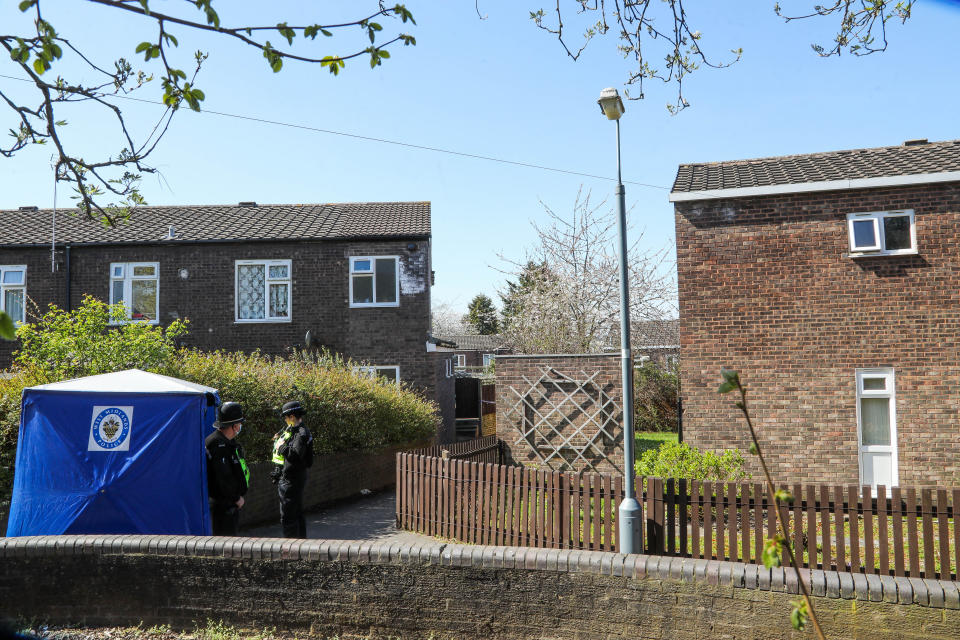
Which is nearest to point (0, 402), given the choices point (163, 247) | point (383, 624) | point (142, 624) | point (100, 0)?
point (142, 624)

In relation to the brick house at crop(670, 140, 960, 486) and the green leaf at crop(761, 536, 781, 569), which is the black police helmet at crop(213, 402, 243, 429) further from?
the brick house at crop(670, 140, 960, 486)

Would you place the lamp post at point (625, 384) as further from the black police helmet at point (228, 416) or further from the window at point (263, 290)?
the window at point (263, 290)

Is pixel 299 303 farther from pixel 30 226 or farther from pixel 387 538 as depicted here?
pixel 387 538

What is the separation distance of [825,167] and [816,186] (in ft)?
5.17

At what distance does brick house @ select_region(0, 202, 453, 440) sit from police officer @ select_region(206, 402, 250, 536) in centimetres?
1084

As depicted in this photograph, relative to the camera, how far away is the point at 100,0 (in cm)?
374

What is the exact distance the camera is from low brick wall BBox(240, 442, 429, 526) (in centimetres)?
1022

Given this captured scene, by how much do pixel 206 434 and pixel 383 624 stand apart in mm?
3598

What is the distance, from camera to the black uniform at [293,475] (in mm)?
7770

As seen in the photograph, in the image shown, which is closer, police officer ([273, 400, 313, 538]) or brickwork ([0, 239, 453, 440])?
police officer ([273, 400, 313, 538])

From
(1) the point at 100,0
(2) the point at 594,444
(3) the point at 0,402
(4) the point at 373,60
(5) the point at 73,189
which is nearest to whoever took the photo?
(1) the point at 100,0

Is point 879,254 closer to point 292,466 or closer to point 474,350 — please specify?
point 292,466

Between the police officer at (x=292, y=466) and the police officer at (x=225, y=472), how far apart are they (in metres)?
0.49

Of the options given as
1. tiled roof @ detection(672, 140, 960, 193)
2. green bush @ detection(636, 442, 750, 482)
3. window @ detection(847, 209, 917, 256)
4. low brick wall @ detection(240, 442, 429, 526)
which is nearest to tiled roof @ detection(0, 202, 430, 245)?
low brick wall @ detection(240, 442, 429, 526)
